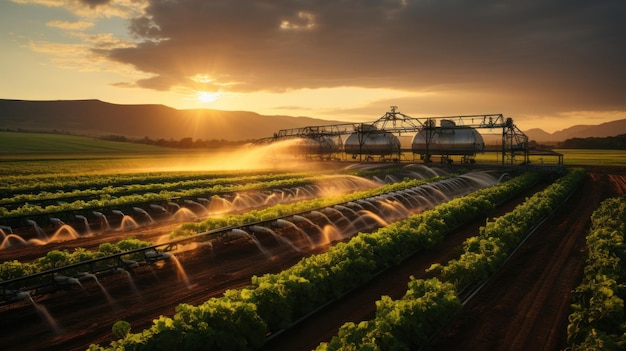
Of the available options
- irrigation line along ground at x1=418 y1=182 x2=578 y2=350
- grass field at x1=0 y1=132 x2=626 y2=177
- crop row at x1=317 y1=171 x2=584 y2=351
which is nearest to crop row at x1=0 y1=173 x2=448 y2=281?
crop row at x1=317 y1=171 x2=584 y2=351

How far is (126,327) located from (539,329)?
10677 mm

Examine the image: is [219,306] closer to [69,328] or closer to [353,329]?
[353,329]

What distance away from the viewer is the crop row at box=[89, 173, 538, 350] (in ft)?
29.0

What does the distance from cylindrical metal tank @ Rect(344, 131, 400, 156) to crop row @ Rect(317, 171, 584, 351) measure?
54536mm

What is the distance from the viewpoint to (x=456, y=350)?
10164mm

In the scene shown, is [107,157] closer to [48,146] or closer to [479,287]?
[48,146]

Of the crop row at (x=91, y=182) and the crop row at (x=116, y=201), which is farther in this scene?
the crop row at (x=91, y=182)

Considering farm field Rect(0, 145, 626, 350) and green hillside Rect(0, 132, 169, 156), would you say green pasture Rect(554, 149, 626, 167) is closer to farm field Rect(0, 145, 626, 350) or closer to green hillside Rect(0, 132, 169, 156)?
farm field Rect(0, 145, 626, 350)

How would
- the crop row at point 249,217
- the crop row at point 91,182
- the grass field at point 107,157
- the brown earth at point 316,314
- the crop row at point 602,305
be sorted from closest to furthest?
A: the crop row at point 602,305 → the brown earth at point 316,314 → the crop row at point 249,217 → the crop row at point 91,182 → the grass field at point 107,157

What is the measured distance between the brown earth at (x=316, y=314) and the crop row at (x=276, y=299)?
48cm

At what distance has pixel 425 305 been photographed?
10.5 m

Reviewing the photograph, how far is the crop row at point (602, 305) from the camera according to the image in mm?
8711

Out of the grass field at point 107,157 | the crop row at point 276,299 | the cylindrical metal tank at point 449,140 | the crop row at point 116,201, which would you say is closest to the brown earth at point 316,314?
the crop row at point 276,299

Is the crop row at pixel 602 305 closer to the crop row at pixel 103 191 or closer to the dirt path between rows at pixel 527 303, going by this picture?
the dirt path between rows at pixel 527 303
